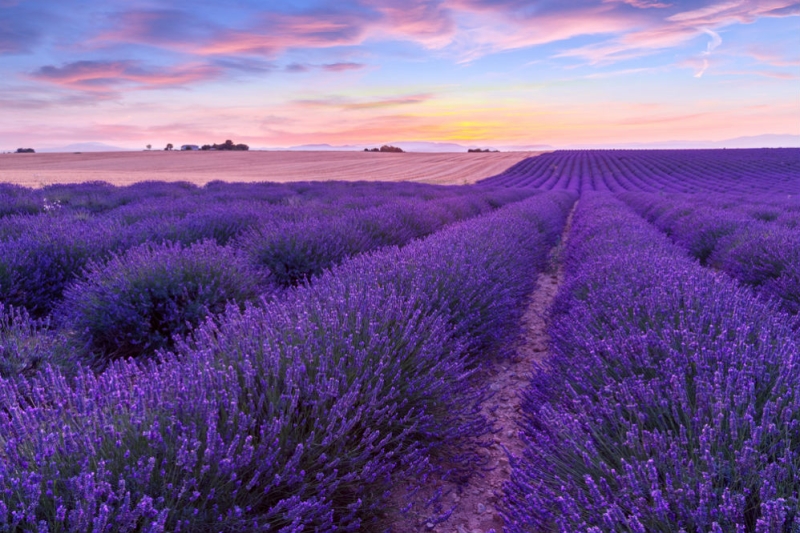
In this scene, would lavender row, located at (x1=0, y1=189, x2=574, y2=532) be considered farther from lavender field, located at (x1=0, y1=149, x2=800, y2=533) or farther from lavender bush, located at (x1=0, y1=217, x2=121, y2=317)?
lavender bush, located at (x1=0, y1=217, x2=121, y2=317)

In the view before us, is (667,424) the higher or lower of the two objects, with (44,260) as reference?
lower

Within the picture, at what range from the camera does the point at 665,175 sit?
2712 centimetres

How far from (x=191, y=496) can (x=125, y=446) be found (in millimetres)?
256

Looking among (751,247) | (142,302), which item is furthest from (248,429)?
(751,247)

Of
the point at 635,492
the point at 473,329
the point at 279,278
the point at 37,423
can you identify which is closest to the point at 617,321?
the point at 473,329

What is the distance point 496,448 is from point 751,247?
4.51 metres

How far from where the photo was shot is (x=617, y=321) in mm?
2471

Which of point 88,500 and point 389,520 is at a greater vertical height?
point 88,500

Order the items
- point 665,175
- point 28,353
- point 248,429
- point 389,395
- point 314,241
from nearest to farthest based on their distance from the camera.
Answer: point 248,429 < point 389,395 < point 28,353 < point 314,241 < point 665,175

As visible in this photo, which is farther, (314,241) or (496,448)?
(314,241)

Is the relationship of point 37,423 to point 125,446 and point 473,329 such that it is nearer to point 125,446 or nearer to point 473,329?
point 125,446

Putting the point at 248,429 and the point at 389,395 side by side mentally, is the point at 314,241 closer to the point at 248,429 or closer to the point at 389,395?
the point at 389,395

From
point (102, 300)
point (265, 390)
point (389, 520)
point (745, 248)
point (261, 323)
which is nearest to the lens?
point (265, 390)

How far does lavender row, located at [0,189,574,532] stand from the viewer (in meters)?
1.24
